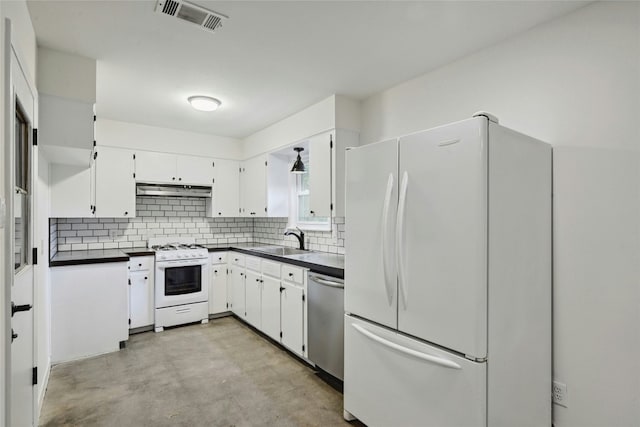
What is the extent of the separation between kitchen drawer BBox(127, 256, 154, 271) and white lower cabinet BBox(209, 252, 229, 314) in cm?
73

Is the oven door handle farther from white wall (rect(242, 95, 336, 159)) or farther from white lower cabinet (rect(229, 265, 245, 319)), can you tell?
white wall (rect(242, 95, 336, 159))

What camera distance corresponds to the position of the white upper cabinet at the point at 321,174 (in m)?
3.26

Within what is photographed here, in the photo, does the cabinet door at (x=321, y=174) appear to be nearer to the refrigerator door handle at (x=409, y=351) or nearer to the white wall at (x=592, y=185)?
the refrigerator door handle at (x=409, y=351)

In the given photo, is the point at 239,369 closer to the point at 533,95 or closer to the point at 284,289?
the point at 284,289

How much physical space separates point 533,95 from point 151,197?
4345 millimetres

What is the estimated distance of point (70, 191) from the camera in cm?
367

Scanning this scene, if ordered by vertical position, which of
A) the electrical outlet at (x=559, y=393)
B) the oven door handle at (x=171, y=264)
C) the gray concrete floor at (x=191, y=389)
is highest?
the oven door handle at (x=171, y=264)

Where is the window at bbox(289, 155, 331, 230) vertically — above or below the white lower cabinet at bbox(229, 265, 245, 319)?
above

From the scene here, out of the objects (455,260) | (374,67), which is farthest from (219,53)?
(455,260)

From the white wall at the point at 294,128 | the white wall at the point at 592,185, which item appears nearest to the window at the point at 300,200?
the white wall at the point at 294,128

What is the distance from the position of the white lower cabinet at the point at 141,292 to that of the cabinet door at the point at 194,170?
1139 mm

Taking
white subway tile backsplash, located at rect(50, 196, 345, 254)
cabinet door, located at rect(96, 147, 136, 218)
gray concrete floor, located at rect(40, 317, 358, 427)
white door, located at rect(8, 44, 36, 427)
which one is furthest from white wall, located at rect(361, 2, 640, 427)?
cabinet door, located at rect(96, 147, 136, 218)

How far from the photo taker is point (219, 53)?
7.89 ft

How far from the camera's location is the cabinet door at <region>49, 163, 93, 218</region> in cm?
357
